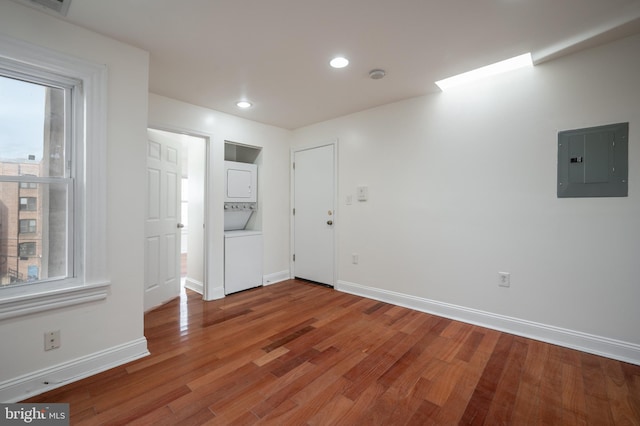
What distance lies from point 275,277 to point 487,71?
361cm

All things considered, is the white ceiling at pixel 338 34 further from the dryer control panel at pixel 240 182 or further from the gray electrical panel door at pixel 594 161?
the dryer control panel at pixel 240 182

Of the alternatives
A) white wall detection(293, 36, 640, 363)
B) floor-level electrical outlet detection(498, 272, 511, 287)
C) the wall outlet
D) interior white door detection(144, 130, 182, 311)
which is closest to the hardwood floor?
white wall detection(293, 36, 640, 363)

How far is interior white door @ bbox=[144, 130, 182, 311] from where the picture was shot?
3.17 m

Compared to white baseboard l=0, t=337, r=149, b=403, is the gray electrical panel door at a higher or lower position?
higher

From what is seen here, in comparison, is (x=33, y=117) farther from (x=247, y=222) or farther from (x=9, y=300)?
(x=247, y=222)

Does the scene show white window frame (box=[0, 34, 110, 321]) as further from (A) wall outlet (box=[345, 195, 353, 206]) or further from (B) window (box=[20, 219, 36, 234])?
(A) wall outlet (box=[345, 195, 353, 206])

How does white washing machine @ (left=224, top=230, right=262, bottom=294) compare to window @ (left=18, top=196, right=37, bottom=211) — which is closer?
window @ (left=18, top=196, right=37, bottom=211)

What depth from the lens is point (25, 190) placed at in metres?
1.83

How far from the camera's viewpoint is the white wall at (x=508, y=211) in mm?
2154

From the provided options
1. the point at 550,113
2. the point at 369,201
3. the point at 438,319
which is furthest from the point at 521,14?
the point at 438,319

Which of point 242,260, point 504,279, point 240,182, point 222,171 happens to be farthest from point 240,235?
point 504,279

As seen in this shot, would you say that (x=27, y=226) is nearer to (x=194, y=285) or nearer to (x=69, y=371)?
(x=69, y=371)

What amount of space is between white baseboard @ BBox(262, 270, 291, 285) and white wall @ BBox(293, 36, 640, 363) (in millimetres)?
1249

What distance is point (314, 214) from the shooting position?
165 inches
